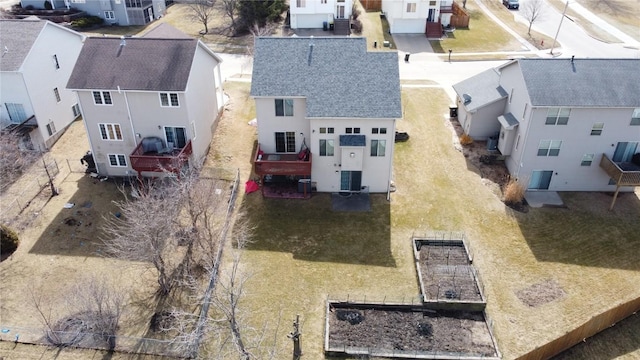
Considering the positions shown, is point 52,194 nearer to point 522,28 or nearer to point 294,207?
point 294,207

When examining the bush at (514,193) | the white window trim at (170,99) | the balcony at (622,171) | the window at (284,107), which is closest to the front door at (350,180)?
the window at (284,107)

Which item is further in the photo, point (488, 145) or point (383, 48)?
point (383, 48)

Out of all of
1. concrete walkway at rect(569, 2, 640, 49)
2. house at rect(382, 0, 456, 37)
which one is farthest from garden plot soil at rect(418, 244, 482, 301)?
concrete walkway at rect(569, 2, 640, 49)

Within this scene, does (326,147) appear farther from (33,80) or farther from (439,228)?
(33,80)

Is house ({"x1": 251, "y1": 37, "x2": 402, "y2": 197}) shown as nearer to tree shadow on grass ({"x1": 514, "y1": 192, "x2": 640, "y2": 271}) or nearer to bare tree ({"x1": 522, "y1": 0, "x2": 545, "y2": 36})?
tree shadow on grass ({"x1": 514, "y1": 192, "x2": 640, "y2": 271})

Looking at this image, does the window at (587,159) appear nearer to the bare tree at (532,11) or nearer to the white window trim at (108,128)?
the white window trim at (108,128)

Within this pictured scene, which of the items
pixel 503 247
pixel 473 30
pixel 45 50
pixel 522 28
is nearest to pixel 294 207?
pixel 503 247
